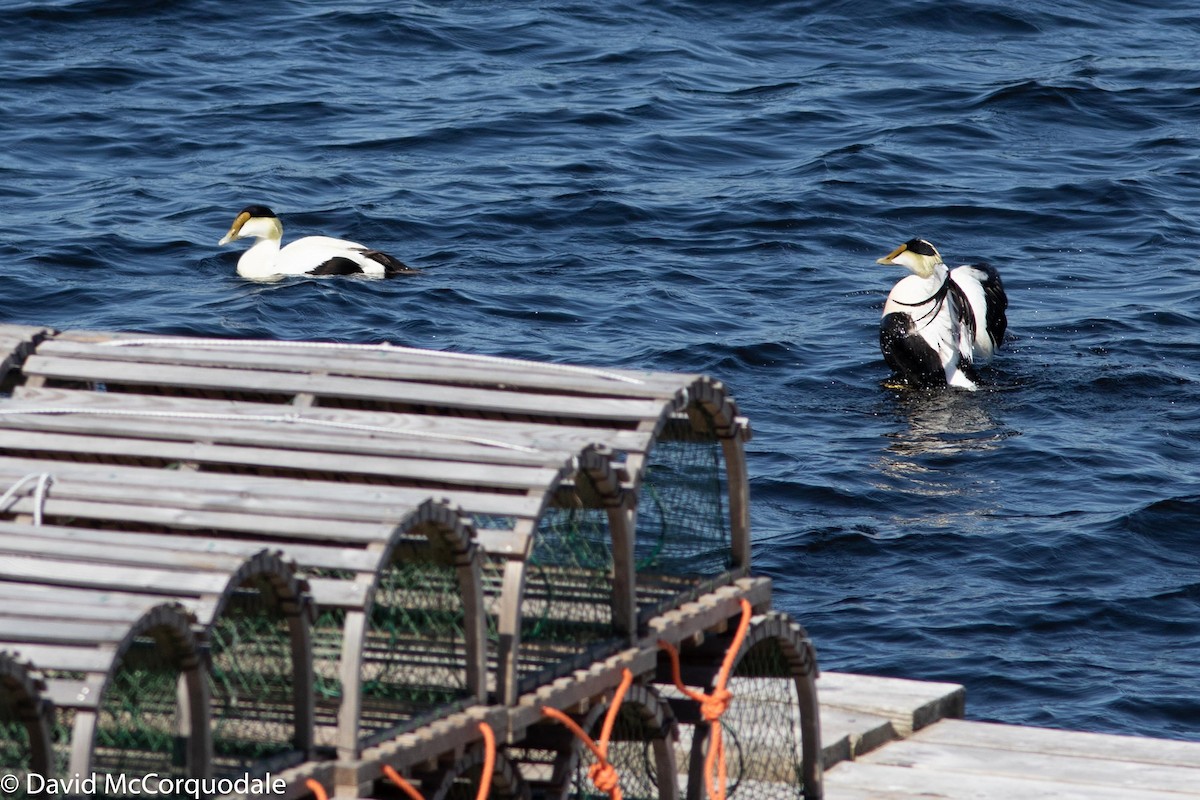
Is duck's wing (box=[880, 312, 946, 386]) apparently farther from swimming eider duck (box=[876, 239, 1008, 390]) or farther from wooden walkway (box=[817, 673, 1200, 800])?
wooden walkway (box=[817, 673, 1200, 800])

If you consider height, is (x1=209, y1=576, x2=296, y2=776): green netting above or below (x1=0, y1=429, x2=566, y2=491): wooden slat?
below

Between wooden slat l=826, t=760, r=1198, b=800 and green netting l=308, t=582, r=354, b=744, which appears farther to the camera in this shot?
wooden slat l=826, t=760, r=1198, b=800

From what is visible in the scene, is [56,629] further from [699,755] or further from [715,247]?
[715,247]

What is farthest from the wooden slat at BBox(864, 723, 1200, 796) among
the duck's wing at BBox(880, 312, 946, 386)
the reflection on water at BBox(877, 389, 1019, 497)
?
the duck's wing at BBox(880, 312, 946, 386)

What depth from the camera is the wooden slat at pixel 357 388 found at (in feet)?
13.5

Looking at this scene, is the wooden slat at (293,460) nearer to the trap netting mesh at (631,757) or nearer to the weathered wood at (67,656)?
the trap netting mesh at (631,757)

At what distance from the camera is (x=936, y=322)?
11531 millimetres

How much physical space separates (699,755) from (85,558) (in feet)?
6.16

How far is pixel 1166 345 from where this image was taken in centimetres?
1207

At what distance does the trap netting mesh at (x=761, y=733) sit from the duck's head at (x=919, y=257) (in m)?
6.38

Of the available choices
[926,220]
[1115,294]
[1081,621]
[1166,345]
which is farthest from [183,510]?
[926,220]

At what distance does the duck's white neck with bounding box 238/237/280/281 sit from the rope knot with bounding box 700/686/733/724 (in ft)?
29.9

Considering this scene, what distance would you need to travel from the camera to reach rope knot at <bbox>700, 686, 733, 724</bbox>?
177 inches

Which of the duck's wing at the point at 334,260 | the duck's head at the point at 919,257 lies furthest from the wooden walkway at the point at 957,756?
the duck's wing at the point at 334,260
